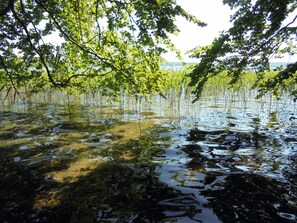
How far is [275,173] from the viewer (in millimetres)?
4602

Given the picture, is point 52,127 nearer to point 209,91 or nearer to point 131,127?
point 131,127

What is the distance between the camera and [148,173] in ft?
15.4

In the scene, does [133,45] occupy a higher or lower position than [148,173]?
higher

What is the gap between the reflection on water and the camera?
337 cm

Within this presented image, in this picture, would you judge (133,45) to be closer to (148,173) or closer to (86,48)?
(86,48)

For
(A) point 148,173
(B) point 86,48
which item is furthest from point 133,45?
(A) point 148,173

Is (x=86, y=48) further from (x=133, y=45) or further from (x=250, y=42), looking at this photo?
(x=250, y=42)

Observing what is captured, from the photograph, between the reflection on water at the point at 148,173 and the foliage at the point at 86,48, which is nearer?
the reflection on water at the point at 148,173

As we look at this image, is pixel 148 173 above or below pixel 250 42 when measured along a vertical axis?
below

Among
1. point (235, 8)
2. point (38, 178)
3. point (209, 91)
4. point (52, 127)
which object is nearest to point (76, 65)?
point (52, 127)

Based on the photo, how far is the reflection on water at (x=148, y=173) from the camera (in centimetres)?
337

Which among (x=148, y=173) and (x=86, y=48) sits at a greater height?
(x=86, y=48)

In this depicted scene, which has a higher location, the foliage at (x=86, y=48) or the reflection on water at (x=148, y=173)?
the foliage at (x=86, y=48)

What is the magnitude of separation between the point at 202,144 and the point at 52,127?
506cm
